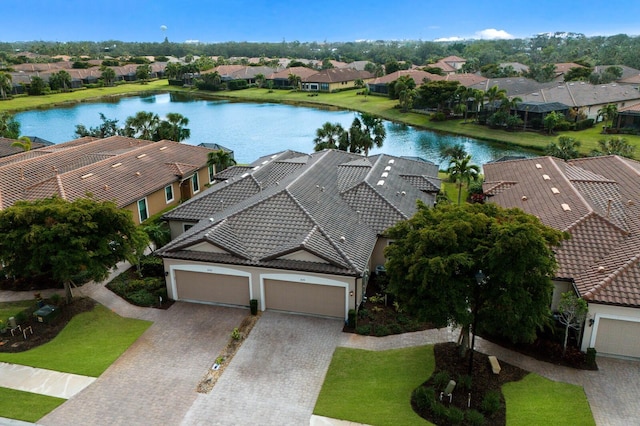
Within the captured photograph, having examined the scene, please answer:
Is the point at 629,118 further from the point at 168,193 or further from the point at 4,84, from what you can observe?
the point at 4,84

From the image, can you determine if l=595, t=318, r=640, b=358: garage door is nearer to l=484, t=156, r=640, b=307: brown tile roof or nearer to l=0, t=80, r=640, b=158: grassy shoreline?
l=484, t=156, r=640, b=307: brown tile roof

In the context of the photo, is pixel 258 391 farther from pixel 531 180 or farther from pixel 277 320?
pixel 531 180

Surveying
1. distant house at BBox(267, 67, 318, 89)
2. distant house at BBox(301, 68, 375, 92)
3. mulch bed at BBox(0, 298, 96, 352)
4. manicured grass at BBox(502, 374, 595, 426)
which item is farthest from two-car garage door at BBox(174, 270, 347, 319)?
distant house at BBox(267, 67, 318, 89)

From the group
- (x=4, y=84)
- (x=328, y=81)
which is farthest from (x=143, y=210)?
(x=4, y=84)

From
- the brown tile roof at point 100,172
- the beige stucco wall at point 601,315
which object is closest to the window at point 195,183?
the brown tile roof at point 100,172

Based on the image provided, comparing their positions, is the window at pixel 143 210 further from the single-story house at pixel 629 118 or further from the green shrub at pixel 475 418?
the single-story house at pixel 629 118

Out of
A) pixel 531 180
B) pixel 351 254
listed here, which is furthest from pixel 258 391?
pixel 531 180
